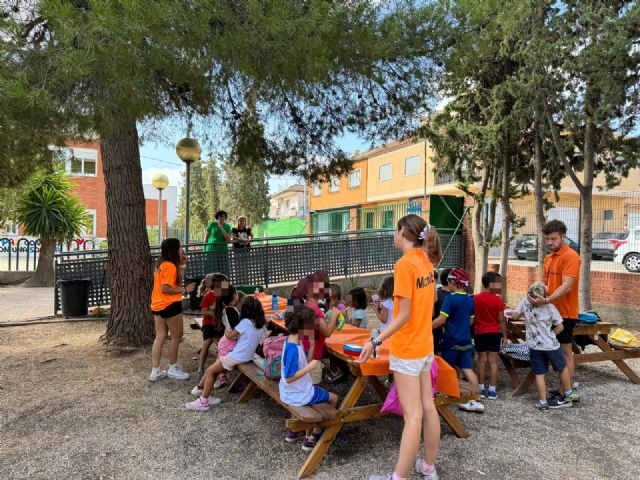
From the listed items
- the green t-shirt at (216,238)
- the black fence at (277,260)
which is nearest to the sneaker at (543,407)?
the black fence at (277,260)

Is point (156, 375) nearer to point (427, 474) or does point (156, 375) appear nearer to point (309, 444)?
point (309, 444)

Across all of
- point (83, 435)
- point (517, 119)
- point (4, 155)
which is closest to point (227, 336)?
point (83, 435)

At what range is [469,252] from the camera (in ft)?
43.9

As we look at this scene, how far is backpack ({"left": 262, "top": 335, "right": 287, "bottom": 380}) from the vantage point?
3723 mm

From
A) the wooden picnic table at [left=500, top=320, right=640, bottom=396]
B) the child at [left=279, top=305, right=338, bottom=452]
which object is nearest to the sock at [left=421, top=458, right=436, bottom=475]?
the child at [left=279, top=305, right=338, bottom=452]

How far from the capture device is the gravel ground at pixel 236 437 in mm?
3133

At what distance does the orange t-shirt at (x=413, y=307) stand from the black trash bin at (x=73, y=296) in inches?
291

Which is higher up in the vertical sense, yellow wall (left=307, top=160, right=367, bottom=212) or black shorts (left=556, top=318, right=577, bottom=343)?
yellow wall (left=307, top=160, right=367, bottom=212)

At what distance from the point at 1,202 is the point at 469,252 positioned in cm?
1516

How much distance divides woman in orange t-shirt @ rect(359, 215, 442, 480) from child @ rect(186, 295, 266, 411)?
149 cm

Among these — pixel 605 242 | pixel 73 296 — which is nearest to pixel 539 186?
pixel 605 242

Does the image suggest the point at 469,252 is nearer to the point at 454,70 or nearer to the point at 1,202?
the point at 454,70

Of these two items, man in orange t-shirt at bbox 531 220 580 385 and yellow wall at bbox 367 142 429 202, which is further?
yellow wall at bbox 367 142 429 202

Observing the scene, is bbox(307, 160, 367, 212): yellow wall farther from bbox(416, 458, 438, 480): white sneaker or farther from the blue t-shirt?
bbox(416, 458, 438, 480): white sneaker
